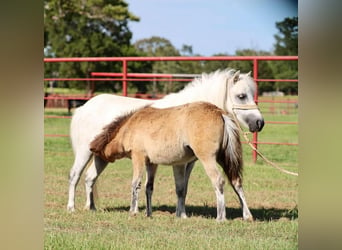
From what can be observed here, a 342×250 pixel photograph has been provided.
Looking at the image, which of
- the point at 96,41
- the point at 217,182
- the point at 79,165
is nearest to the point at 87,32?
the point at 96,41

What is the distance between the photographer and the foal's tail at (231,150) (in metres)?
3.88

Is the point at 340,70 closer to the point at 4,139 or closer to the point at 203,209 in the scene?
the point at 4,139

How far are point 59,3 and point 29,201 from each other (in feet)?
79.7

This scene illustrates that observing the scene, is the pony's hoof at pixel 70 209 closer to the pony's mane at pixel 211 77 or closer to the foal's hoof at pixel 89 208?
the foal's hoof at pixel 89 208

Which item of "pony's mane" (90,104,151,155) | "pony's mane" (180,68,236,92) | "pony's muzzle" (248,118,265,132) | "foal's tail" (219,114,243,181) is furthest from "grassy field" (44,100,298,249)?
"pony's mane" (180,68,236,92)

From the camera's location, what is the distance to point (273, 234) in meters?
3.09

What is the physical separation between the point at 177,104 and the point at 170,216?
3.34ft

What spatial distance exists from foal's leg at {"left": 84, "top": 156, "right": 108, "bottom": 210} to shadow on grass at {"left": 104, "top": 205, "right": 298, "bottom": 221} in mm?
147

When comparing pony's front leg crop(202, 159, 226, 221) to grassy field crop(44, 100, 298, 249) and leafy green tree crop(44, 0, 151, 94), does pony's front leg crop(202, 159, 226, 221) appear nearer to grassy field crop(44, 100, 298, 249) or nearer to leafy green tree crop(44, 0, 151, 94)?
grassy field crop(44, 100, 298, 249)

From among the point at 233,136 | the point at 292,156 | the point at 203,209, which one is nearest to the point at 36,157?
the point at 233,136

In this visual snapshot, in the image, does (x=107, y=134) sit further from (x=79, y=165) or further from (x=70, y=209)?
(x=70, y=209)

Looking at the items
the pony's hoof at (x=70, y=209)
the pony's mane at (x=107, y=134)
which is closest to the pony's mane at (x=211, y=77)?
the pony's mane at (x=107, y=134)

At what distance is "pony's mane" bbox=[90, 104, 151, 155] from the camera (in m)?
4.27

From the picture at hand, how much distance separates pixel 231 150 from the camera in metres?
3.91
